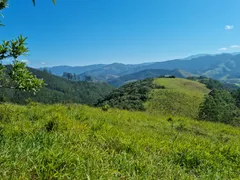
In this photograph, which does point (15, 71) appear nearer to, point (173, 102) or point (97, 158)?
point (97, 158)

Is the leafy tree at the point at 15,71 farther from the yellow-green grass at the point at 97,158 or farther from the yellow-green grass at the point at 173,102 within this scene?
the yellow-green grass at the point at 173,102

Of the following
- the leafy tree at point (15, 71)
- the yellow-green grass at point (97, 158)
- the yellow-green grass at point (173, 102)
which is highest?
the leafy tree at point (15, 71)

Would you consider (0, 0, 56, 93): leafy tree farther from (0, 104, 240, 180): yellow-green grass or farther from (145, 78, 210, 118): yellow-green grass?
(145, 78, 210, 118): yellow-green grass

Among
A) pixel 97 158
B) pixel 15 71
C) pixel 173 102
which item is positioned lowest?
pixel 173 102

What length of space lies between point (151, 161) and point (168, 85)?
397 ft

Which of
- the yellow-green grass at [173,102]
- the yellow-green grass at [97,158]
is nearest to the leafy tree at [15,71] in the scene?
the yellow-green grass at [97,158]

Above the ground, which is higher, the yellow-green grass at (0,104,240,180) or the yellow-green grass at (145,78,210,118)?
the yellow-green grass at (0,104,240,180)

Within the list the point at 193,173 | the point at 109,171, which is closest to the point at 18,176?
the point at 109,171

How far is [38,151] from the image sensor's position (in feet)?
14.1

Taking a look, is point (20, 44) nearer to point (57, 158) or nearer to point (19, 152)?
point (19, 152)

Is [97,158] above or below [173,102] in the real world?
above

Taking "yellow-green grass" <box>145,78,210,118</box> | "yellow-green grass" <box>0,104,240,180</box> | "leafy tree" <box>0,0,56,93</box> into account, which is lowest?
"yellow-green grass" <box>145,78,210,118</box>

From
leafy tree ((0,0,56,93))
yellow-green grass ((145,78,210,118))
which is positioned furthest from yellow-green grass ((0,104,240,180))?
yellow-green grass ((145,78,210,118))

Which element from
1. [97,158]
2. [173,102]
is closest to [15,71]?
[97,158]
